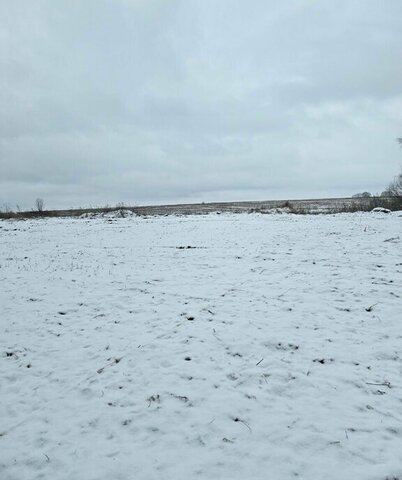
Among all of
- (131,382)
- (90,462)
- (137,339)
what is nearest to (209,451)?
(90,462)

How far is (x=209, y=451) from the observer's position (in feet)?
10.7

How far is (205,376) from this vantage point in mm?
4559

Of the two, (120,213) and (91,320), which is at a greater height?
(120,213)

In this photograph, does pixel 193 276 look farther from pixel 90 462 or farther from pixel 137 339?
pixel 90 462

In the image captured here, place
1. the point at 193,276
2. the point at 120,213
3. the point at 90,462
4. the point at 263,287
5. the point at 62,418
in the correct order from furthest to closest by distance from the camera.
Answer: the point at 120,213, the point at 193,276, the point at 263,287, the point at 62,418, the point at 90,462

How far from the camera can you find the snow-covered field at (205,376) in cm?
319

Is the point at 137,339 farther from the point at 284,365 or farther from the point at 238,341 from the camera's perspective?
the point at 284,365

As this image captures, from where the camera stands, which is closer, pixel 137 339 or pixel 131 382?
pixel 131 382

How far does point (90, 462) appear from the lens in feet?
10.5

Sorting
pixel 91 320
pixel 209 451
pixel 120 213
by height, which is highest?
pixel 120 213

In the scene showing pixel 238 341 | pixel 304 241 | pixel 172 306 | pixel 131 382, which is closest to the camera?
pixel 131 382

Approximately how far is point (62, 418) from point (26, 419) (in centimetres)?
46

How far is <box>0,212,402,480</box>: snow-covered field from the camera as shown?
10.5ft

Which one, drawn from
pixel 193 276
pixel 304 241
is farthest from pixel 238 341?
pixel 304 241
